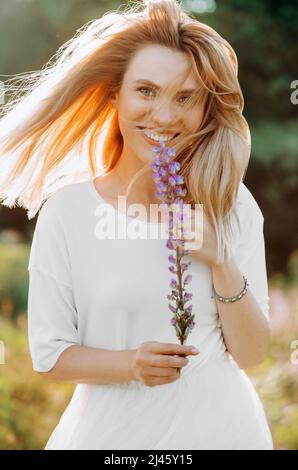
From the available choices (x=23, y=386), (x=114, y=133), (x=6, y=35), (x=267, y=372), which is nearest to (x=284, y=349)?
(x=267, y=372)

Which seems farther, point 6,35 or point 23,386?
point 6,35

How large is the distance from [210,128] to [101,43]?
450 millimetres

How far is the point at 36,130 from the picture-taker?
9.14 ft

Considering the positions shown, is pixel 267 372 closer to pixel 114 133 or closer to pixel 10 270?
pixel 10 270

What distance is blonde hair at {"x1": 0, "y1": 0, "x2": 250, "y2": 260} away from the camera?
8.46ft

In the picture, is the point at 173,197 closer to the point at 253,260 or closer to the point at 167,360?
the point at 167,360

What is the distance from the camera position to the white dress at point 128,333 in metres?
2.44

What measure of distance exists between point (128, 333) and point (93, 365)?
152mm

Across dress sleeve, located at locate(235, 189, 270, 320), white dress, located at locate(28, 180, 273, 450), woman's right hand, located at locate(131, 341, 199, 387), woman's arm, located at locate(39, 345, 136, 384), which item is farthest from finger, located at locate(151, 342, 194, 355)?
dress sleeve, located at locate(235, 189, 270, 320)

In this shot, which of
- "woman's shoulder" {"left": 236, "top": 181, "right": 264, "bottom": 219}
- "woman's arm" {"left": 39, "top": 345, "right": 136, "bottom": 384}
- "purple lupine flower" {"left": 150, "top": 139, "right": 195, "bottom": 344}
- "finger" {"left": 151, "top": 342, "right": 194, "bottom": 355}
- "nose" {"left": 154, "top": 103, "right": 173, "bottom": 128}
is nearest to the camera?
"purple lupine flower" {"left": 150, "top": 139, "right": 195, "bottom": 344}

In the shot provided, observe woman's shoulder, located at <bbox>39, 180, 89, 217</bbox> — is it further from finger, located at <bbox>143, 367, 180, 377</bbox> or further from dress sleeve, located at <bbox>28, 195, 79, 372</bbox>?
finger, located at <bbox>143, 367, 180, 377</bbox>

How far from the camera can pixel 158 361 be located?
7.26 ft

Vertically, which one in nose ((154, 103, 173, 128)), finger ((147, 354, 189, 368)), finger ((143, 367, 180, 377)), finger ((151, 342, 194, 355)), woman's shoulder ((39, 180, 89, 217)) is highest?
nose ((154, 103, 173, 128))

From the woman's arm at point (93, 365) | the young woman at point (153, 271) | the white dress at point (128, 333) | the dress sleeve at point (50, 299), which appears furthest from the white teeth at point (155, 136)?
the woman's arm at point (93, 365)
